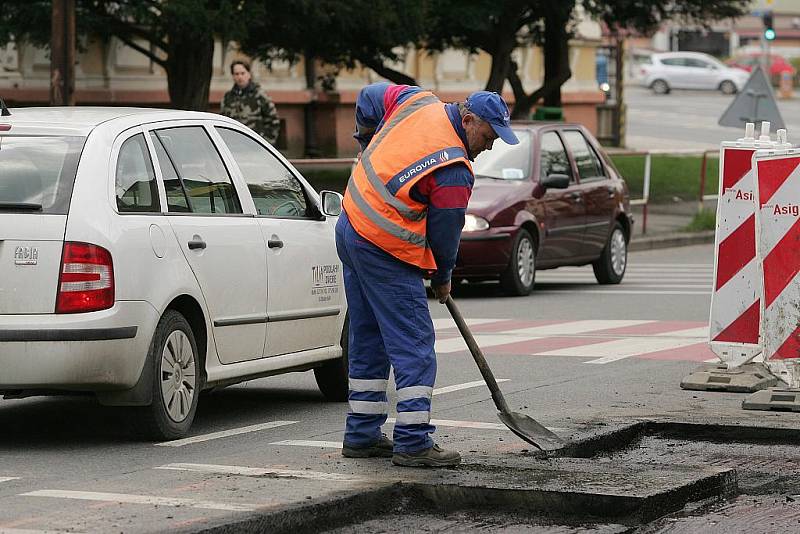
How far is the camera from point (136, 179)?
8305 millimetres

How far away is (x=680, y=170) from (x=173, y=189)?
25.7 meters

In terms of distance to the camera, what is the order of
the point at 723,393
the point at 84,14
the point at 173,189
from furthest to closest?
the point at 84,14
the point at 723,393
the point at 173,189

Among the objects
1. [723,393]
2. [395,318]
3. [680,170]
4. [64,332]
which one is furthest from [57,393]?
[680,170]

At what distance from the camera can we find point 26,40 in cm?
2416

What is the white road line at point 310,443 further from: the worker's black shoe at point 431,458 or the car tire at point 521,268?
the car tire at point 521,268

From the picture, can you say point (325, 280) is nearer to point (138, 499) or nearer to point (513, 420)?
point (513, 420)

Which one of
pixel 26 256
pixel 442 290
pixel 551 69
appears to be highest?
pixel 551 69

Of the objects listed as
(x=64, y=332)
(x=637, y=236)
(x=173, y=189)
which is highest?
(x=173, y=189)

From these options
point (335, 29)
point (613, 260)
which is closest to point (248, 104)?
point (613, 260)

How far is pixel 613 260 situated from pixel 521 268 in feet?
7.46

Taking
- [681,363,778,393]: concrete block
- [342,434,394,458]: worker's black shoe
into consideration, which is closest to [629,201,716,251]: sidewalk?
[681,363,778,393]: concrete block

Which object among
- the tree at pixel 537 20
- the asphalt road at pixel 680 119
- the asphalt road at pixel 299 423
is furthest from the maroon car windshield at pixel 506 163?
the asphalt road at pixel 680 119

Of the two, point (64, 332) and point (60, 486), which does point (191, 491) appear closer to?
point (60, 486)

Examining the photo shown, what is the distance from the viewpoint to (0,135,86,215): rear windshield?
7902 mm
